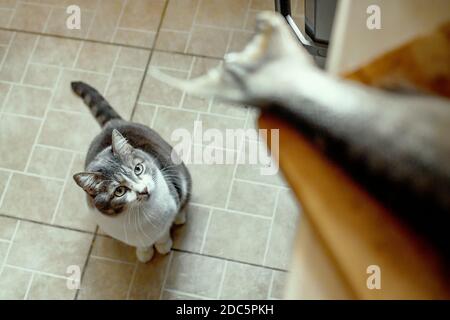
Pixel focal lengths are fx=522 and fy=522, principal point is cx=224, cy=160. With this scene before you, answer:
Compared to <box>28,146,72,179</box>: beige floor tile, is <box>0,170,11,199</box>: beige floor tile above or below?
below

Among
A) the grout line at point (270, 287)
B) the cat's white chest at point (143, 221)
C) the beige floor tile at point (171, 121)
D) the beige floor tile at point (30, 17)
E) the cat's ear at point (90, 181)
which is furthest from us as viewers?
the beige floor tile at point (30, 17)

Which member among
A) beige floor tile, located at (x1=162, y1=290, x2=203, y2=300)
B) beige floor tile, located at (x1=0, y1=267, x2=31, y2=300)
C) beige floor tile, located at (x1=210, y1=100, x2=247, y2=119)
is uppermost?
beige floor tile, located at (x1=210, y1=100, x2=247, y2=119)

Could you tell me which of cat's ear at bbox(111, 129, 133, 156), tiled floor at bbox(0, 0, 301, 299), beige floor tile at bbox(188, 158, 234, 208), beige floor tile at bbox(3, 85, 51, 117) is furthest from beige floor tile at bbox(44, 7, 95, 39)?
cat's ear at bbox(111, 129, 133, 156)

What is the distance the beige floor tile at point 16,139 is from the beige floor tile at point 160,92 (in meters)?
0.38

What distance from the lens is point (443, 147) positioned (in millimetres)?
615

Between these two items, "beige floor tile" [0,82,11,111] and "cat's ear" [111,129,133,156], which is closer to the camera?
"cat's ear" [111,129,133,156]

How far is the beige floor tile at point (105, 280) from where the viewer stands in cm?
155

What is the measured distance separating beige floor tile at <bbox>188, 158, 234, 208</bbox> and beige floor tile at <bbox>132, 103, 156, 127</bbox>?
0.22m

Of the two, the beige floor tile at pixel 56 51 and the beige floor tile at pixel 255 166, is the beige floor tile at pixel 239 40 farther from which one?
the beige floor tile at pixel 56 51

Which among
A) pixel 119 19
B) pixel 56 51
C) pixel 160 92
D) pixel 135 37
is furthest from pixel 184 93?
pixel 56 51

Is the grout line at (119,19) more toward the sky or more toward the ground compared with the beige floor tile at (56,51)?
more toward the sky

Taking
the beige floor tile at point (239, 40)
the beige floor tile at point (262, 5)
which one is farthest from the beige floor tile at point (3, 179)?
the beige floor tile at point (262, 5)

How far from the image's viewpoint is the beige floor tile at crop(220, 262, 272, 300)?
1501 mm

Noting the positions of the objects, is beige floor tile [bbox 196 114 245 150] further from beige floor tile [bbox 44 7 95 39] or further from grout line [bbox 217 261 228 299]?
beige floor tile [bbox 44 7 95 39]
